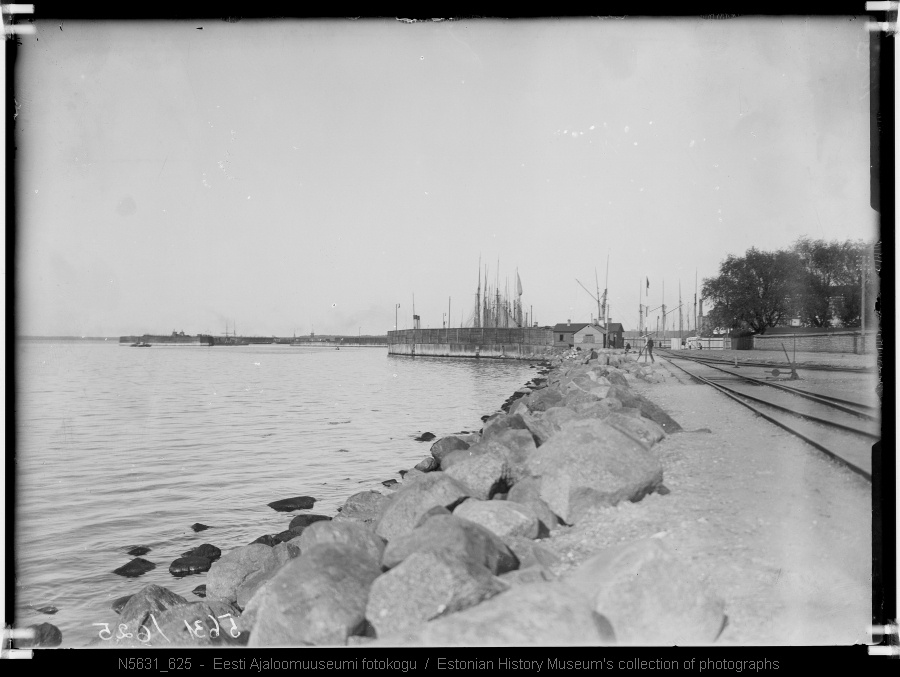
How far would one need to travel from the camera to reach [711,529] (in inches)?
149

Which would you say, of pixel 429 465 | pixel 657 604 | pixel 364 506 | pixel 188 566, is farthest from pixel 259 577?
pixel 429 465

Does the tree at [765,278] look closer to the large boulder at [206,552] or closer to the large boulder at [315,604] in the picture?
the large boulder at [315,604]

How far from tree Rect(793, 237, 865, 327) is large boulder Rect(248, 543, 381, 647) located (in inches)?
149

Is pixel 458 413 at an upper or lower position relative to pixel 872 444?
lower

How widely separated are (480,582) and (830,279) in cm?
350

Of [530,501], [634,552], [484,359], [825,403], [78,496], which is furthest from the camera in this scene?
[484,359]

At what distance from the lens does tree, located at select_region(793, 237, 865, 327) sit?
4.05 metres

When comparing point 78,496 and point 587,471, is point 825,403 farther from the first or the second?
point 78,496

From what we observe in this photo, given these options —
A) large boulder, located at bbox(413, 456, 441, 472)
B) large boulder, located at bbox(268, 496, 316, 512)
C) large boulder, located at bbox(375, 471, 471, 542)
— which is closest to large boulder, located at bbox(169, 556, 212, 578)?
large boulder, located at bbox(268, 496, 316, 512)

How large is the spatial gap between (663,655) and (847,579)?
135cm

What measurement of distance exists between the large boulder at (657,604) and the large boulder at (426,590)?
53 cm

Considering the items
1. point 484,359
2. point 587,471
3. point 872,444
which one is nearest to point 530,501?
point 587,471

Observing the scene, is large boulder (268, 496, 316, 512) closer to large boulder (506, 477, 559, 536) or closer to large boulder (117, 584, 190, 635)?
large boulder (117, 584, 190, 635)

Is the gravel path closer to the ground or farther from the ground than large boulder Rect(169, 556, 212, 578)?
farther from the ground
